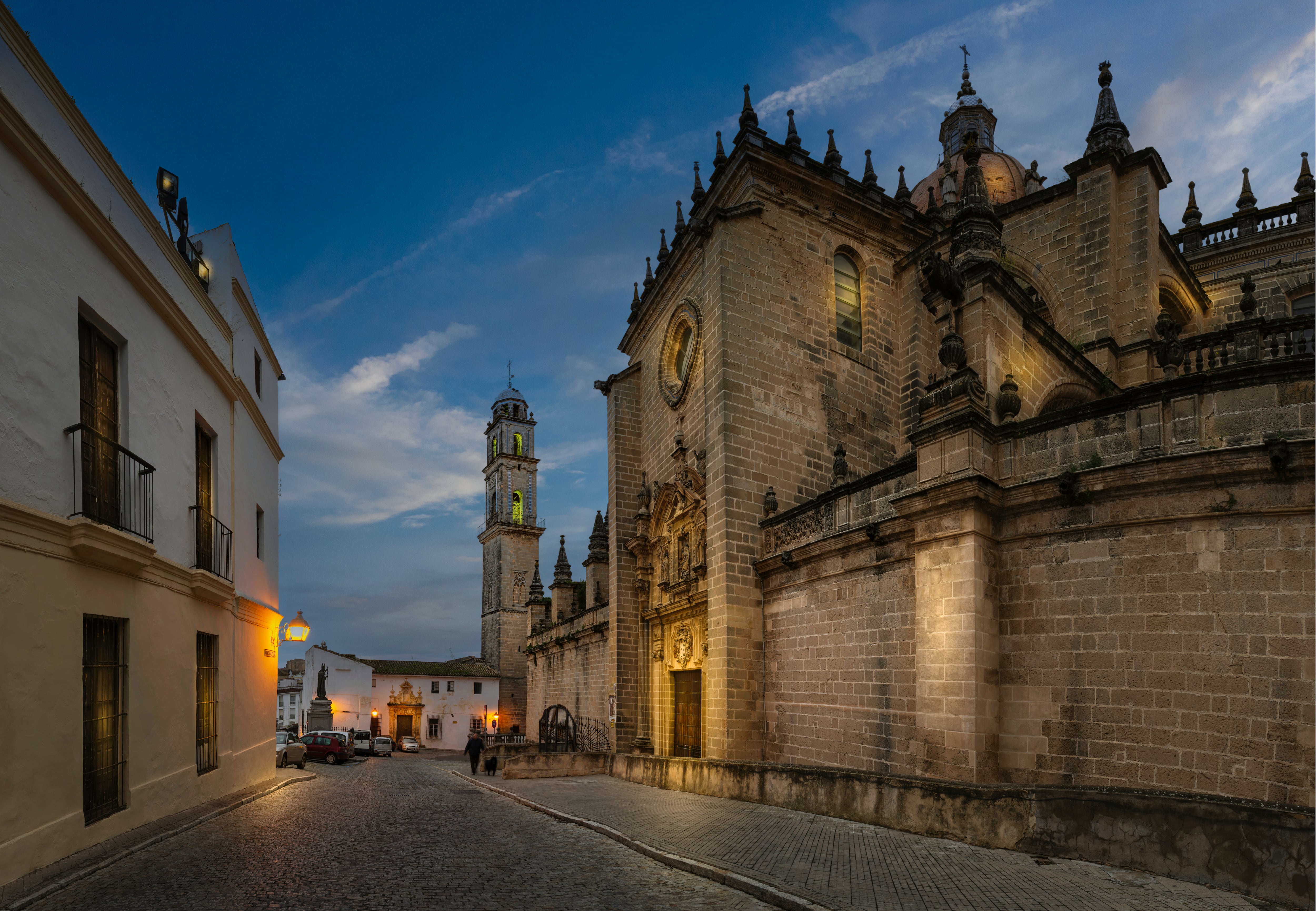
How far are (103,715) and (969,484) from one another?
9.55 metres

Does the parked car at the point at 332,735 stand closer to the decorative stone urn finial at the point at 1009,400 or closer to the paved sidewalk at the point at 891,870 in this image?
the paved sidewalk at the point at 891,870

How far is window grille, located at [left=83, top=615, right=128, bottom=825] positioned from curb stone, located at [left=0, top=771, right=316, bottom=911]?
1.59 feet

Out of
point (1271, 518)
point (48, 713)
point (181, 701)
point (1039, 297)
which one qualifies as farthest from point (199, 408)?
point (1039, 297)

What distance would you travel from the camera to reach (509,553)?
55.3m

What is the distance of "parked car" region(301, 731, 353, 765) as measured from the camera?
27062mm

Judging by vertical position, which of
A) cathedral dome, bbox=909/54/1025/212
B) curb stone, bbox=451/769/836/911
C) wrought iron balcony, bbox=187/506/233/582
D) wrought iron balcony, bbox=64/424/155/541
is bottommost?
curb stone, bbox=451/769/836/911

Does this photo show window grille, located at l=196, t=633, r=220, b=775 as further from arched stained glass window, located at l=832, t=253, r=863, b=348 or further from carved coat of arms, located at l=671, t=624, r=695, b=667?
arched stained glass window, located at l=832, t=253, r=863, b=348

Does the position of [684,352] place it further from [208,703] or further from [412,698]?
[412,698]

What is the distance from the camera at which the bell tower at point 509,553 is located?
54.2 m

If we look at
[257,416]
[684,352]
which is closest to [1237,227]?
[684,352]

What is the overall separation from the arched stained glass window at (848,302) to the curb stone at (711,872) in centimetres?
1245

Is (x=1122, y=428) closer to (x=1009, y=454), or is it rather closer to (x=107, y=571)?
(x=1009, y=454)

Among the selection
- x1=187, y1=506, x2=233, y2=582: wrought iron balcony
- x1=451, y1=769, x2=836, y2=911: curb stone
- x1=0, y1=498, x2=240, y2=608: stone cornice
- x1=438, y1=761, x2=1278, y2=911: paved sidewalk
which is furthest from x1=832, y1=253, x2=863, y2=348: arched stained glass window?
x1=0, y1=498, x2=240, y2=608: stone cornice

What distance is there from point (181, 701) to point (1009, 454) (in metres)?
10.8
